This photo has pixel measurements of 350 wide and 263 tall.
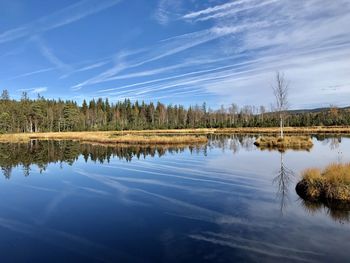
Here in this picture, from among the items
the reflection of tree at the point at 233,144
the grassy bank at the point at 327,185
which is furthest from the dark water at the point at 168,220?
the reflection of tree at the point at 233,144

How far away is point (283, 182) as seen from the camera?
17.9 meters

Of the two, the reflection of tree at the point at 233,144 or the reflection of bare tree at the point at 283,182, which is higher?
the reflection of tree at the point at 233,144

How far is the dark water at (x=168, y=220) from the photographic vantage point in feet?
28.8

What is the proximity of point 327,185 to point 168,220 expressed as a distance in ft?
24.3

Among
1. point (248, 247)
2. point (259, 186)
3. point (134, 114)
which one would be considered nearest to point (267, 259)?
point (248, 247)

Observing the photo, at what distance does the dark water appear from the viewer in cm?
877

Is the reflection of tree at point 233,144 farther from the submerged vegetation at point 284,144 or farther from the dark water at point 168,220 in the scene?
the dark water at point 168,220

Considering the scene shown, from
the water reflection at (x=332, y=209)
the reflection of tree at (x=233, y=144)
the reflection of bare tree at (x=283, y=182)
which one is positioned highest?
the reflection of tree at (x=233, y=144)

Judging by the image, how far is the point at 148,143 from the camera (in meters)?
50.0

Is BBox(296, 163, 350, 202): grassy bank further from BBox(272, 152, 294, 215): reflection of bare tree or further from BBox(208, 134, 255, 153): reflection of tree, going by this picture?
BBox(208, 134, 255, 153): reflection of tree

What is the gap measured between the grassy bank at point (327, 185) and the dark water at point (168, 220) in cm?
74

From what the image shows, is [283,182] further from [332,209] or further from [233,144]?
[233,144]

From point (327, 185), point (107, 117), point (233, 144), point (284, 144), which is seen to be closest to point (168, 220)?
point (327, 185)

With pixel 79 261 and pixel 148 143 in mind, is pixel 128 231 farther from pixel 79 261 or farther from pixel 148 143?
pixel 148 143
